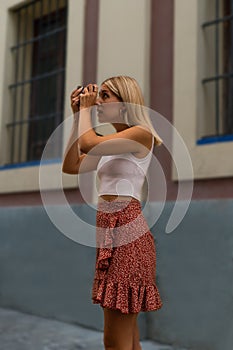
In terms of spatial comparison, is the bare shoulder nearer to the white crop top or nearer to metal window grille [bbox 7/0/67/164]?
the white crop top

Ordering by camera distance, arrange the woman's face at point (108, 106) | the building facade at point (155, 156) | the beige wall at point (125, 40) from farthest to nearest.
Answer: the beige wall at point (125, 40)
the building facade at point (155, 156)
the woman's face at point (108, 106)

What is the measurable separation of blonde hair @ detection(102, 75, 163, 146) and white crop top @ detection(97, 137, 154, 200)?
0.14 meters

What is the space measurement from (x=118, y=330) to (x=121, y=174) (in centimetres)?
64

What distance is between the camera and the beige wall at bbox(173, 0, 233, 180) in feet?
12.8

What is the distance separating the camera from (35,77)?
5.96 m

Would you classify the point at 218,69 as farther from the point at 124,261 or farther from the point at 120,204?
the point at 124,261

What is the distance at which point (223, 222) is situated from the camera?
363 centimetres

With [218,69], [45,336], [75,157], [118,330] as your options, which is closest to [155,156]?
[218,69]

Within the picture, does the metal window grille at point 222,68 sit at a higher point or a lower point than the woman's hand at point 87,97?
higher

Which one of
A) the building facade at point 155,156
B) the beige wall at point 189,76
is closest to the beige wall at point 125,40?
the building facade at point 155,156

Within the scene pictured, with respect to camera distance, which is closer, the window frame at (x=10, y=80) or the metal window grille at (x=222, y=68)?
the metal window grille at (x=222, y=68)

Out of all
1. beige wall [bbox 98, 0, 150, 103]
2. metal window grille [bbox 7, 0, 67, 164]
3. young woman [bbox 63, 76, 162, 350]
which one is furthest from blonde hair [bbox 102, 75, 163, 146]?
metal window grille [bbox 7, 0, 67, 164]

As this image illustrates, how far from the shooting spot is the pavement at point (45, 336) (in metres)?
3.87

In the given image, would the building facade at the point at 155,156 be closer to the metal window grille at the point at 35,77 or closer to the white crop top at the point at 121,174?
the metal window grille at the point at 35,77
